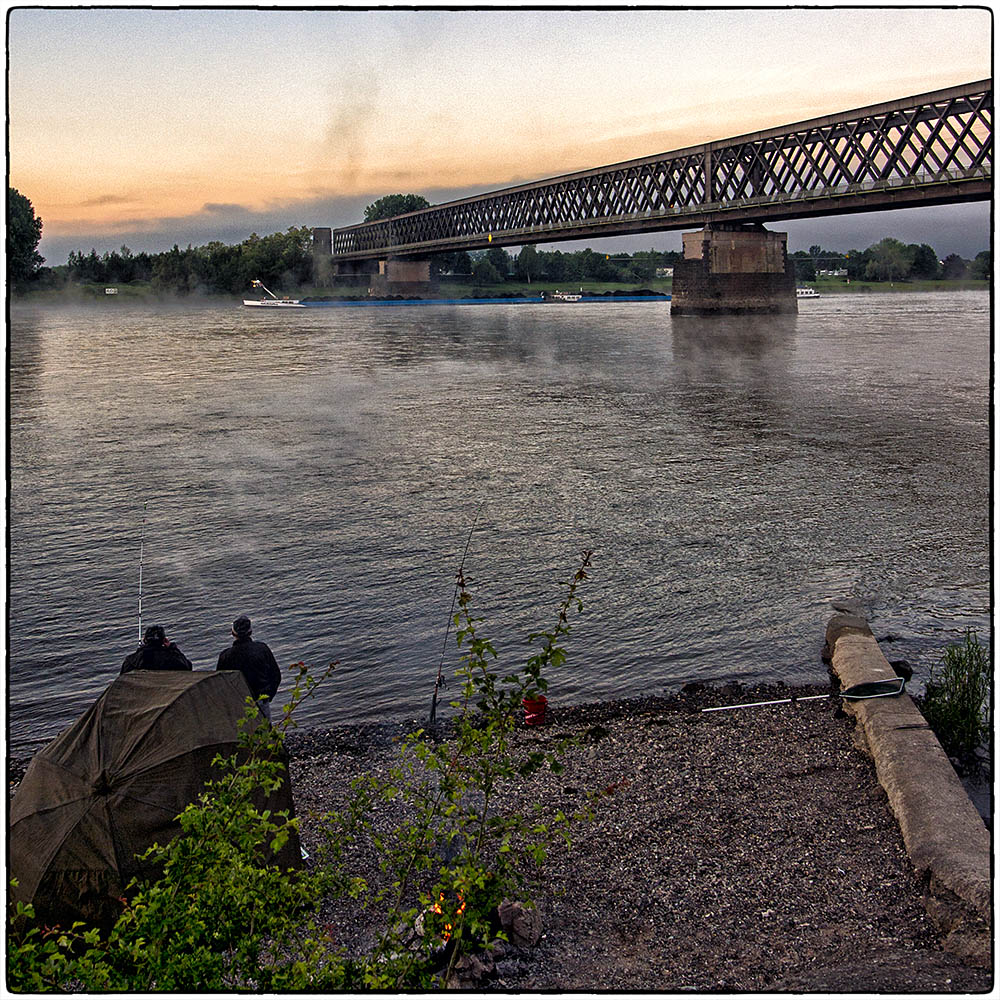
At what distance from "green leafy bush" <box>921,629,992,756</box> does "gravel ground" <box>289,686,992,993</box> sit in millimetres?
905

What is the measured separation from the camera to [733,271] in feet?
279

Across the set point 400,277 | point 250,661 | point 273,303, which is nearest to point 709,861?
point 250,661

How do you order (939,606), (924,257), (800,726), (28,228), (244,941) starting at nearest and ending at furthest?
(244,941), (800,726), (939,606), (28,228), (924,257)

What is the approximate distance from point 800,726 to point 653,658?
3046mm

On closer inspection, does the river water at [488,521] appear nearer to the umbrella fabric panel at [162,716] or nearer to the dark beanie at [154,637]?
the dark beanie at [154,637]

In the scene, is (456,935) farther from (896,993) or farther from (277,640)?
(277,640)

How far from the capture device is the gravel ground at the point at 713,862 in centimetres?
609

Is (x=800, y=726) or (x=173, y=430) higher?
(x=173, y=430)

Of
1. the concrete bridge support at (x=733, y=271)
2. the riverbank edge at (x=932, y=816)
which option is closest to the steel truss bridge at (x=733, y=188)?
the concrete bridge support at (x=733, y=271)

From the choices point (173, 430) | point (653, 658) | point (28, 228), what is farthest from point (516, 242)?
point (653, 658)

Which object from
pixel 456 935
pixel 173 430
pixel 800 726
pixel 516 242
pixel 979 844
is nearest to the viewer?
pixel 456 935

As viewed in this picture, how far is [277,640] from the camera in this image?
542 inches

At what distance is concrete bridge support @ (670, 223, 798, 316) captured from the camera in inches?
3278

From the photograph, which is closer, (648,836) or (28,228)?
(648,836)
